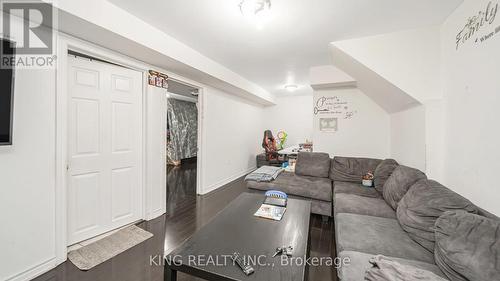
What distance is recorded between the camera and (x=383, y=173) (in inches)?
105

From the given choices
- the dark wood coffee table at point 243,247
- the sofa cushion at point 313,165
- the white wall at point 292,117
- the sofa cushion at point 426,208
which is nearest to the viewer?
the dark wood coffee table at point 243,247

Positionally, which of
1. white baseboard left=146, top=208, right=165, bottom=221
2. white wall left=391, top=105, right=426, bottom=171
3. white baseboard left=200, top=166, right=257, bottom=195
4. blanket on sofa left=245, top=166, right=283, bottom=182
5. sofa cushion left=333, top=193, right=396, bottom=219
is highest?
white wall left=391, top=105, right=426, bottom=171

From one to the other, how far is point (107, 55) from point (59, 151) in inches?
44.6

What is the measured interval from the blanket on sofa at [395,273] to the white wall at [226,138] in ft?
10.2

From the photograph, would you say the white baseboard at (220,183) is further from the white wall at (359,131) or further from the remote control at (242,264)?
the remote control at (242,264)

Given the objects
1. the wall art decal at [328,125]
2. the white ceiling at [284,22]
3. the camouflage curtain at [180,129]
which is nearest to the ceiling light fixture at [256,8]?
the white ceiling at [284,22]

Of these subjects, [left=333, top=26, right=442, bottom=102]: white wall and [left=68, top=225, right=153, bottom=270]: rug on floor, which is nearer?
[left=68, top=225, right=153, bottom=270]: rug on floor

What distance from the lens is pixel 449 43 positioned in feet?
6.30

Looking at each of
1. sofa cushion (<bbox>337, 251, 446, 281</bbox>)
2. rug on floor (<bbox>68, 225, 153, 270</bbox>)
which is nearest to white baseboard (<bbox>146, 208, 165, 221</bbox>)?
Result: rug on floor (<bbox>68, 225, 153, 270</bbox>)

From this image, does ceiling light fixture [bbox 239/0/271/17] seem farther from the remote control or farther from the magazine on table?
the remote control

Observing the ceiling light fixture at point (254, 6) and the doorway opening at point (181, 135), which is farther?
the doorway opening at point (181, 135)

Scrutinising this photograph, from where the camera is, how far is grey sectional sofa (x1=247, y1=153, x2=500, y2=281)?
4.28ft

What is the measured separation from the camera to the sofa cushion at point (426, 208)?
54.9 inches

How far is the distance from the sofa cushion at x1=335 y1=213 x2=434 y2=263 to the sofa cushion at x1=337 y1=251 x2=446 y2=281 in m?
0.08
